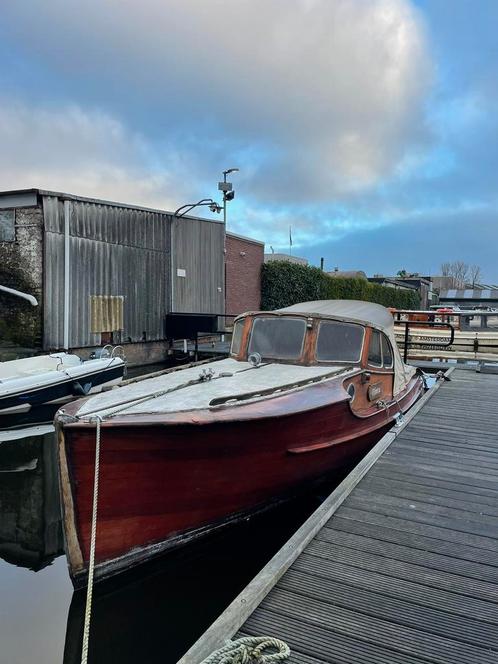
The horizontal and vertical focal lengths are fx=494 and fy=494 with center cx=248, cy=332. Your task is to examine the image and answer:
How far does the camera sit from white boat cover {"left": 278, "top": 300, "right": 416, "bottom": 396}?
6.70m

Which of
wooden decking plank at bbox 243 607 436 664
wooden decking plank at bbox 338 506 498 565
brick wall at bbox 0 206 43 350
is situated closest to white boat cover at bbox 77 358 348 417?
wooden decking plank at bbox 338 506 498 565

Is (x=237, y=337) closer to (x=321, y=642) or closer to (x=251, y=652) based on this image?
(x=321, y=642)

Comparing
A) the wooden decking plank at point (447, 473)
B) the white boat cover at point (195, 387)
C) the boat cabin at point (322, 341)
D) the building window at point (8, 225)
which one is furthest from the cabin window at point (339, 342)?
the building window at point (8, 225)

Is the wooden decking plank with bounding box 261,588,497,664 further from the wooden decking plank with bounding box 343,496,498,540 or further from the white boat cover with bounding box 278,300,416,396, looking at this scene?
the white boat cover with bounding box 278,300,416,396

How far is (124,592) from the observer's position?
421 cm

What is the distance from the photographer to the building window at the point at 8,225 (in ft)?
41.4

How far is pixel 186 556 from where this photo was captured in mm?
4637

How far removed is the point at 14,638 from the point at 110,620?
69cm

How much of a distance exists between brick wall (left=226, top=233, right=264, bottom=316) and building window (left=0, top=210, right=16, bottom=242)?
28.8 feet

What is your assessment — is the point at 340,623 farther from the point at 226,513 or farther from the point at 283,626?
the point at 226,513

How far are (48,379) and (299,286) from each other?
1675 cm

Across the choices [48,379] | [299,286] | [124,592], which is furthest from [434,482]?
[299,286]

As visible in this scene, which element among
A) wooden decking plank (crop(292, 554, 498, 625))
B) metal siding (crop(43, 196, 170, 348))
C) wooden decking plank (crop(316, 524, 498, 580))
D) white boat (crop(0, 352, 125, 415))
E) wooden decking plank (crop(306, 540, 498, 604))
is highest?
metal siding (crop(43, 196, 170, 348))

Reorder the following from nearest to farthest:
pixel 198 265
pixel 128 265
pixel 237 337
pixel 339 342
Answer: pixel 339 342, pixel 237 337, pixel 128 265, pixel 198 265
